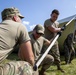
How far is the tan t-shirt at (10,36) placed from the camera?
8.61 ft

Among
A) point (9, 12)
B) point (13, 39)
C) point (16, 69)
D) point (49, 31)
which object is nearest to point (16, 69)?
point (16, 69)

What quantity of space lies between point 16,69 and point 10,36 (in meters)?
0.44

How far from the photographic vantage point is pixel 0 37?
2621 mm

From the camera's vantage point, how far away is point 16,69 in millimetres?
2406

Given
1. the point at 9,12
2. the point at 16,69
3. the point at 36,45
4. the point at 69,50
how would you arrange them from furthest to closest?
the point at 69,50 → the point at 36,45 → the point at 9,12 → the point at 16,69

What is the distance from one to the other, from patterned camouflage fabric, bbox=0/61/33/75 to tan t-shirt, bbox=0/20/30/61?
8.9 inches

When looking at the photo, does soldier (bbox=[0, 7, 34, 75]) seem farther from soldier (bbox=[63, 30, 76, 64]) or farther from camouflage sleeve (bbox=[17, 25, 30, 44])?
soldier (bbox=[63, 30, 76, 64])

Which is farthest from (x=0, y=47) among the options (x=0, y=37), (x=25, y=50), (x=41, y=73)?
(x=41, y=73)

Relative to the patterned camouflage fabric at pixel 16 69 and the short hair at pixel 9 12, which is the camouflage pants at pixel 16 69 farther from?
the short hair at pixel 9 12

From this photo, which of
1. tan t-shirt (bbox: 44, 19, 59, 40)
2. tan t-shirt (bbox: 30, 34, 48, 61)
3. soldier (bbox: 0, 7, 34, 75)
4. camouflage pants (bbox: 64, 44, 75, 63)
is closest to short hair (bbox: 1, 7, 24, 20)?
soldier (bbox: 0, 7, 34, 75)

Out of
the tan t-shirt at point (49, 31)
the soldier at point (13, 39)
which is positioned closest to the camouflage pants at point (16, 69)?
the soldier at point (13, 39)

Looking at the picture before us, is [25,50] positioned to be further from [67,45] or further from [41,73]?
[67,45]

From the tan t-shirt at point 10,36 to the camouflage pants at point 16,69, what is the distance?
0.74 ft

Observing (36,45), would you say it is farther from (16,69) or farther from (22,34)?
(16,69)
